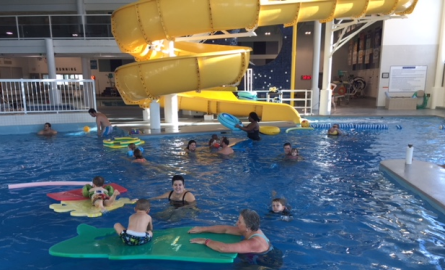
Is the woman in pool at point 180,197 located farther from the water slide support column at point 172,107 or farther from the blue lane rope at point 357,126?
the blue lane rope at point 357,126

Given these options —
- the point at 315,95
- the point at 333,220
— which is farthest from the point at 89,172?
the point at 315,95

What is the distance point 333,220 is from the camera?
514 cm

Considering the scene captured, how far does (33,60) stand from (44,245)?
107ft

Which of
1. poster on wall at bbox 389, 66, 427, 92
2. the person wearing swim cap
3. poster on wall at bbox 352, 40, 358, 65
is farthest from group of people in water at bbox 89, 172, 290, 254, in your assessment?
poster on wall at bbox 352, 40, 358, 65

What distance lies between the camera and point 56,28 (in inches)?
664

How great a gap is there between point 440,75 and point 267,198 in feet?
56.3

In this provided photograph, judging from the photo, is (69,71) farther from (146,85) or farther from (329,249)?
(329,249)

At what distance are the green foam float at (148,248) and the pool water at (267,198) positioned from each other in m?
0.08

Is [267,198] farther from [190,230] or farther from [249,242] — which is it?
[249,242]

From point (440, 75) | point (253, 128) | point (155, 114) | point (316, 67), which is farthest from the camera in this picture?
point (440, 75)

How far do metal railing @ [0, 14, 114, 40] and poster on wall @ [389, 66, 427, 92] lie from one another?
15.4 meters

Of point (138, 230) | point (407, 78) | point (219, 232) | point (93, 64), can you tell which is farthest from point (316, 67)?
point (93, 64)

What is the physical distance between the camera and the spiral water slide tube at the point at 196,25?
8492mm

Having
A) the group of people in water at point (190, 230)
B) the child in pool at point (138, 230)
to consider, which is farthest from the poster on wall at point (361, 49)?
the child in pool at point (138, 230)
